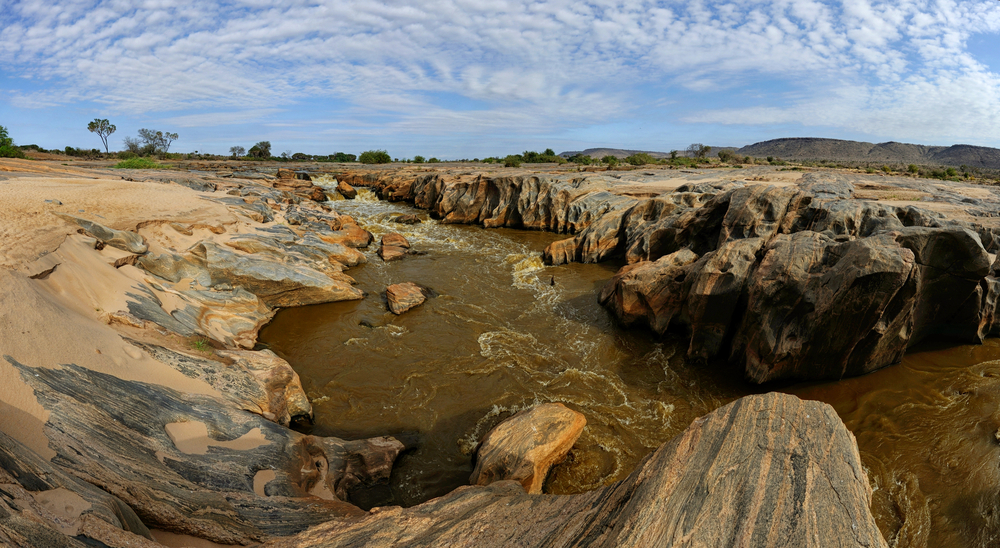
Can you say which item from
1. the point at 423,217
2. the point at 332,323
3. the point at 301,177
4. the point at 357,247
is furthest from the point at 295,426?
the point at 301,177

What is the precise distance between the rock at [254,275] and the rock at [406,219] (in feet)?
44.3

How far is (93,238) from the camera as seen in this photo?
9.06 meters

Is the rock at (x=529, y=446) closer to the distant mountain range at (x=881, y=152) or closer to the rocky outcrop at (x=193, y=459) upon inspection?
the rocky outcrop at (x=193, y=459)

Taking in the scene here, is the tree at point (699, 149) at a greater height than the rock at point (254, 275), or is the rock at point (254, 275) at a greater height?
the tree at point (699, 149)

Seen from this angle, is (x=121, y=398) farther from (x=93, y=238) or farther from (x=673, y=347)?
(x=673, y=347)

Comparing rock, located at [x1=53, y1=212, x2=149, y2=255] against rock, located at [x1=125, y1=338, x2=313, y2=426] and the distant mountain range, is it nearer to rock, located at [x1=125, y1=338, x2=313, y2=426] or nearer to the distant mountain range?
rock, located at [x1=125, y1=338, x2=313, y2=426]

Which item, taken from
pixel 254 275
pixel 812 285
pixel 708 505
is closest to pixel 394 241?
pixel 254 275

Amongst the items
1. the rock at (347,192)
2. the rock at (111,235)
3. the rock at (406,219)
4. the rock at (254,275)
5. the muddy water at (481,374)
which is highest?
the rock at (347,192)

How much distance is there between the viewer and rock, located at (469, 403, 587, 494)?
5697mm

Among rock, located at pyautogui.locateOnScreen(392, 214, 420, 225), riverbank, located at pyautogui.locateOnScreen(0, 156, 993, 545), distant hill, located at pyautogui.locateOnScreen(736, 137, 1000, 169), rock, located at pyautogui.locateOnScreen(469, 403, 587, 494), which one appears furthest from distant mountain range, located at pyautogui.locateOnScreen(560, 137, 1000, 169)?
rock, located at pyautogui.locateOnScreen(469, 403, 587, 494)

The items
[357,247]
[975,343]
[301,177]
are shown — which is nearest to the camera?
[975,343]

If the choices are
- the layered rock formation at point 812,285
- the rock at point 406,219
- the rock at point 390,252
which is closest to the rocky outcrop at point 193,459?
the layered rock formation at point 812,285

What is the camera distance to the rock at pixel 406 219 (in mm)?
26250

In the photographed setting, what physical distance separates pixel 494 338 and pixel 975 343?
1068 cm
